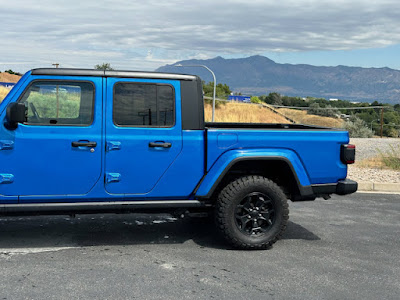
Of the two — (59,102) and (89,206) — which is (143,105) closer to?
(59,102)

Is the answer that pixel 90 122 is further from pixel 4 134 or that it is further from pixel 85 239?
pixel 85 239

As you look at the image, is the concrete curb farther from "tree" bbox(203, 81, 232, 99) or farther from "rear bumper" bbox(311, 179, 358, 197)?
"tree" bbox(203, 81, 232, 99)

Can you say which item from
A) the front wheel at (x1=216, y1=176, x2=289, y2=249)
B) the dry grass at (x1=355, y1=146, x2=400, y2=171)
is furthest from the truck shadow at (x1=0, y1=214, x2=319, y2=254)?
the dry grass at (x1=355, y1=146, x2=400, y2=171)

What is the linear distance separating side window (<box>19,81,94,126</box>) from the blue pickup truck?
0.01 m

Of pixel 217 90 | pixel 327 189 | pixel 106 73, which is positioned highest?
pixel 217 90

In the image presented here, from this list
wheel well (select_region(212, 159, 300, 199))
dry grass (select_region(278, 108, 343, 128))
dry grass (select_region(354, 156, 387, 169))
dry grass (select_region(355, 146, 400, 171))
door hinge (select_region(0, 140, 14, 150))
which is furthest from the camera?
dry grass (select_region(278, 108, 343, 128))

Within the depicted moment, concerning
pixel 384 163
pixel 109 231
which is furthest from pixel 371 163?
pixel 109 231

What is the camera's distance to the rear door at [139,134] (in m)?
5.07

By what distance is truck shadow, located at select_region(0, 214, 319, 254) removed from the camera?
5.54 meters

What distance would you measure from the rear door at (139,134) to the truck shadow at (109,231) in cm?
88

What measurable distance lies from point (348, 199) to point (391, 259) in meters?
3.50

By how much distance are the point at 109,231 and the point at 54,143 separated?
1626 millimetres

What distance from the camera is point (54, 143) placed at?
16.1ft

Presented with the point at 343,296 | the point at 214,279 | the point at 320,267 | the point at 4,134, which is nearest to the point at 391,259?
the point at 320,267
